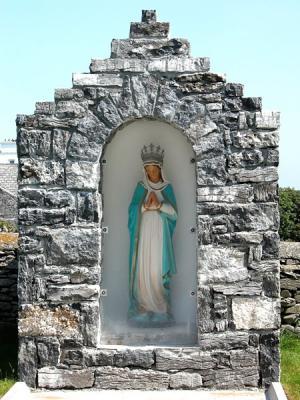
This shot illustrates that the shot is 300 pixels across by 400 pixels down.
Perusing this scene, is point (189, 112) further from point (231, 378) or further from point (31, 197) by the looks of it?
point (231, 378)

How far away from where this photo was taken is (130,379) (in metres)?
5.69

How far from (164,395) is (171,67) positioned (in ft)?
10.1

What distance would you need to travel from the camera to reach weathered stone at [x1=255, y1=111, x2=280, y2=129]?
5.71 meters

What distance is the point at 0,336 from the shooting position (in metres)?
8.08

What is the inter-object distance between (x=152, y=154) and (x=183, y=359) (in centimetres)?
204

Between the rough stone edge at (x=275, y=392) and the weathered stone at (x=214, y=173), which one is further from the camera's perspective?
the weathered stone at (x=214, y=173)

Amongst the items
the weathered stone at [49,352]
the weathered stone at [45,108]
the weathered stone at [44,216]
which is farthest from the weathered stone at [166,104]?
the weathered stone at [49,352]

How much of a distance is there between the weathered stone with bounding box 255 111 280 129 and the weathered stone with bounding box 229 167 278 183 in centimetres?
40

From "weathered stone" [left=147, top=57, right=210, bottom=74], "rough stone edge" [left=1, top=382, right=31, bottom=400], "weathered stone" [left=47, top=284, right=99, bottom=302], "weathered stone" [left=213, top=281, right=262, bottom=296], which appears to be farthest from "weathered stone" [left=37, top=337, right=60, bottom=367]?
"weathered stone" [left=147, top=57, right=210, bottom=74]

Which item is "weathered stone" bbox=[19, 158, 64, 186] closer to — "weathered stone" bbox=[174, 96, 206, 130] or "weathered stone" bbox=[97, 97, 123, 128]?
"weathered stone" bbox=[97, 97, 123, 128]

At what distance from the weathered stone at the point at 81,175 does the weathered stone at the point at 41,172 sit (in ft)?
0.27

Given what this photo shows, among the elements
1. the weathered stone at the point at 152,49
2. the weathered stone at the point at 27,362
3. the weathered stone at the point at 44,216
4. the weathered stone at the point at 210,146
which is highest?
the weathered stone at the point at 152,49

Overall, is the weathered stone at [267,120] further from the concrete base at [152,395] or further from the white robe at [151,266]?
the concrete base at [152,395]

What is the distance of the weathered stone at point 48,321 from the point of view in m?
5.73
